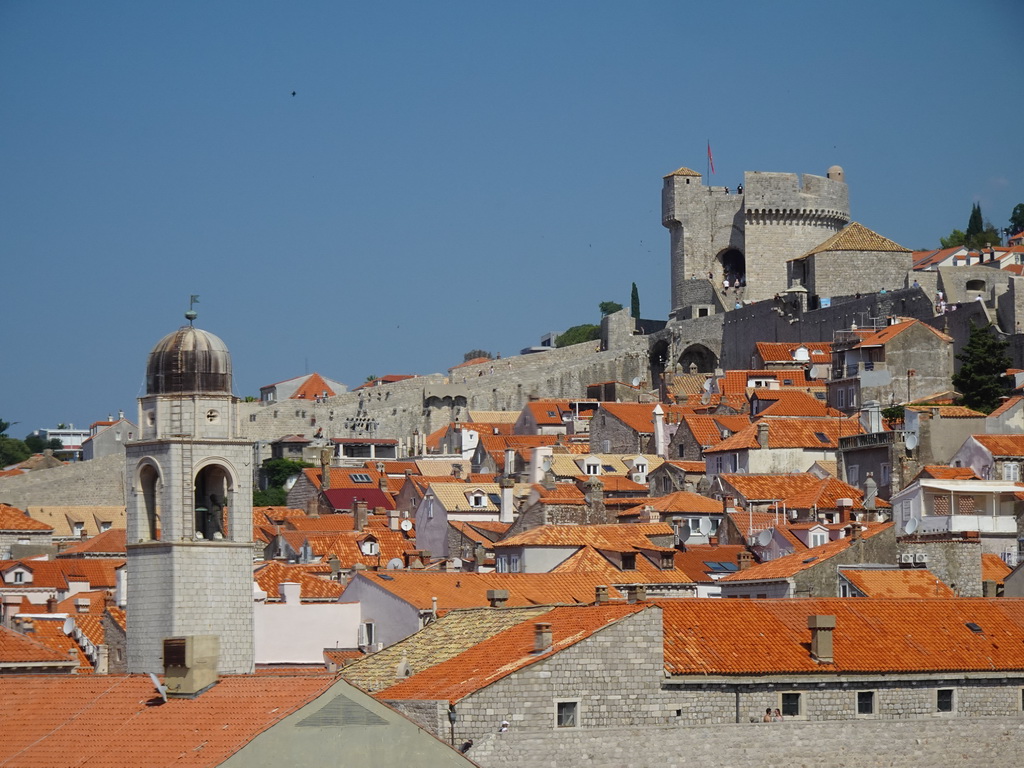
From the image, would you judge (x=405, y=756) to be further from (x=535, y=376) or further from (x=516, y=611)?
(x=535, y=376)

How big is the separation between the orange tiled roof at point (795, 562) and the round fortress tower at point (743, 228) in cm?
5918

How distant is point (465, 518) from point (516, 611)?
937 inches

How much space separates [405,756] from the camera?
2152 centimetres

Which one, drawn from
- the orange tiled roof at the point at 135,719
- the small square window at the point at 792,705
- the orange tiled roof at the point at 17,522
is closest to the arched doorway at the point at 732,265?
the orange tiled roof at the point at 17,522

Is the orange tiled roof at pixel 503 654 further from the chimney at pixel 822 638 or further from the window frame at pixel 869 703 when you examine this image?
the window frame at pixel 869 703

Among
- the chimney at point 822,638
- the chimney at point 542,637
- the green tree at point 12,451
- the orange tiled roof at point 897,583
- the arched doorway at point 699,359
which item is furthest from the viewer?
the green tree at point 12,451

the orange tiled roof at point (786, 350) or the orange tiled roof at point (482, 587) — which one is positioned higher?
the orange tiled roof at point (786, 350)

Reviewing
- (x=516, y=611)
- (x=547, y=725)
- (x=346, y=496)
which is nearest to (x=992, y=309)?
(x=346, y=496)

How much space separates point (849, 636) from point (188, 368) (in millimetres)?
10300

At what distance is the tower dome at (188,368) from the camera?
3288 cm

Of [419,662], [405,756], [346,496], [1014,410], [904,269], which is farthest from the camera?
[904,269]

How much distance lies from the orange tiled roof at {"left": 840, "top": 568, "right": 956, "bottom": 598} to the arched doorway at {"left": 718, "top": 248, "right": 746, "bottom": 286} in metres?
64.1

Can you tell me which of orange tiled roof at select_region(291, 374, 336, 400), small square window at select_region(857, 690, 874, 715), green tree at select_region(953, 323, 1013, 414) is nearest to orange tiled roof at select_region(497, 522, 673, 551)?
small square window at select_region(857, 690, 874, 715)

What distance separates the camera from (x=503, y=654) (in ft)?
89.8
